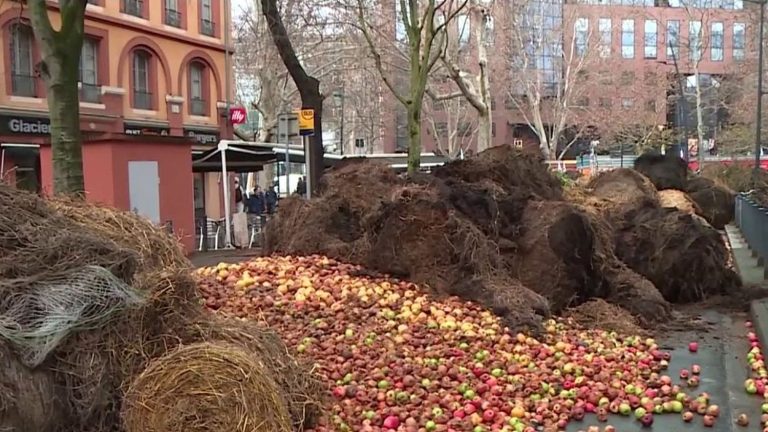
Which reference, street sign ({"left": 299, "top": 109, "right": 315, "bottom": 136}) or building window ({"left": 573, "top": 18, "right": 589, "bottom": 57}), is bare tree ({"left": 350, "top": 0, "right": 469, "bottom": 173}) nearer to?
street sign ({"left": 299, "top": 109, "right": 315, "bottom": 136})

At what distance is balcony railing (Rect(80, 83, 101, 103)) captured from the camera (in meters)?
30.0

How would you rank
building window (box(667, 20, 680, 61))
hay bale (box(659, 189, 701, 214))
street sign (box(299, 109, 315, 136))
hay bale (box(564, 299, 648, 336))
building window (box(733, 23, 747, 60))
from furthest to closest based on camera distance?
building window (box(733, 23, 747, 60)) < building window (box(667, 20, 680, 61)) < hay bale (box(659, 189, 701, 214)) < street sign (box(299, 109, 315, 136)) < hay bale (box(564, 299, 648, 336))

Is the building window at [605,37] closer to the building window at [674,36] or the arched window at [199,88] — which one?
the building window at [674,36]

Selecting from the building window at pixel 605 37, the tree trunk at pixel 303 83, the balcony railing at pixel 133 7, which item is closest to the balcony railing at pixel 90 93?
the balcony railing at pixel 133 7

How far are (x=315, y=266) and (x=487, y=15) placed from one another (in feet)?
62.2

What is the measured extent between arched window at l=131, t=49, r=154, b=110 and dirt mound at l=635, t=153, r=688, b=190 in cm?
1925

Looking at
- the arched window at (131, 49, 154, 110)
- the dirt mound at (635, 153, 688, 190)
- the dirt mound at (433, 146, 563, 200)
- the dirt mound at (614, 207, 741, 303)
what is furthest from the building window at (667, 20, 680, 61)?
the dirt mound at (614, 207, 741, 303)

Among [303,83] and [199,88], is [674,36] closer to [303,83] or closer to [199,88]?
[199,88]

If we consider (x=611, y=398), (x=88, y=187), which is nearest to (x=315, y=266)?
(x=611, y=398)

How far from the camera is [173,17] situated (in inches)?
1371

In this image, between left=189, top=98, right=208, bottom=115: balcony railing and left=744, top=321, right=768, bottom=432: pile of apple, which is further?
left=189, top=98, right=208, bottom=115: balcony railing

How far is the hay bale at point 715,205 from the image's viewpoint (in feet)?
70.3

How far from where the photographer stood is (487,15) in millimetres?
26250

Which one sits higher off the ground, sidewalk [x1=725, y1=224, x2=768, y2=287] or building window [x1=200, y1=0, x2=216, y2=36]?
building window [x1=200, y1=0, x2=216, y2=36]
